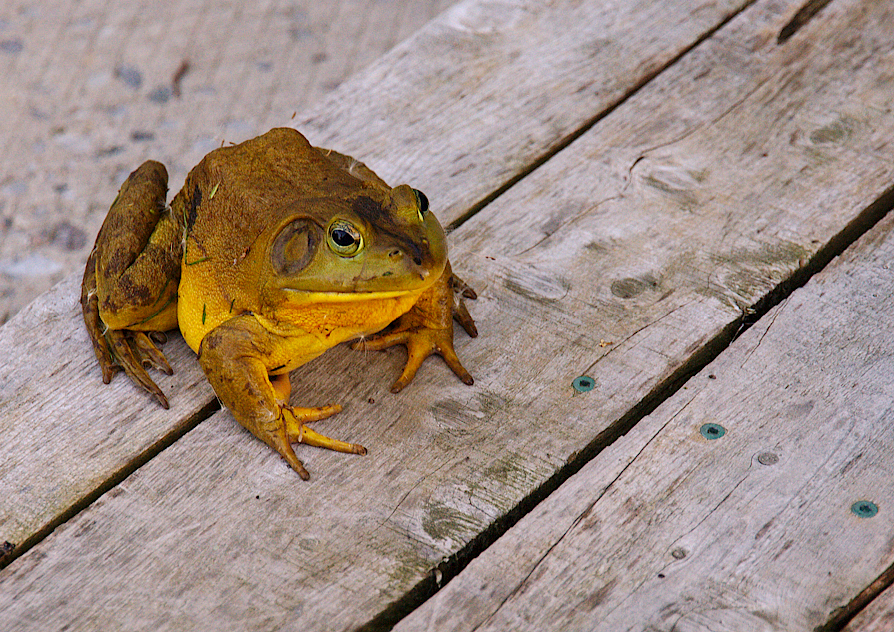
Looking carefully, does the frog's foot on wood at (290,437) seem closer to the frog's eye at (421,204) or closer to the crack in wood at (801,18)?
the frog's eye at (421,204)

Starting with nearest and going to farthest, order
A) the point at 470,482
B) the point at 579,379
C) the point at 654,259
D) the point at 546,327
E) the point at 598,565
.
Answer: the point at 598,565 → the point at 470,482 → the point at 579,379 → the point at 546,327 → the point at 654,259

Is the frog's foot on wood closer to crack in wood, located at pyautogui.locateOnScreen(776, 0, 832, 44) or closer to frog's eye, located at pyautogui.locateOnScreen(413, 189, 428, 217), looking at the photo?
frog's eye, located at pyautogui.locateOnScreen(413, 189, 428, 217)

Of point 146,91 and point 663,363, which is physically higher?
point 663,363

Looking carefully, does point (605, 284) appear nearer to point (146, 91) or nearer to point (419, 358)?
point (419, 358)

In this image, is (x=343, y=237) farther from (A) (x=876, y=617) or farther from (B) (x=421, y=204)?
(A) (x=876, y=617)

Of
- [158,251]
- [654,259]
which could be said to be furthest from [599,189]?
[158,251]

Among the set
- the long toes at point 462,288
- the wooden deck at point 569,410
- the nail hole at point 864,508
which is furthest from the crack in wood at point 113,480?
the nail hole at point 864,508
